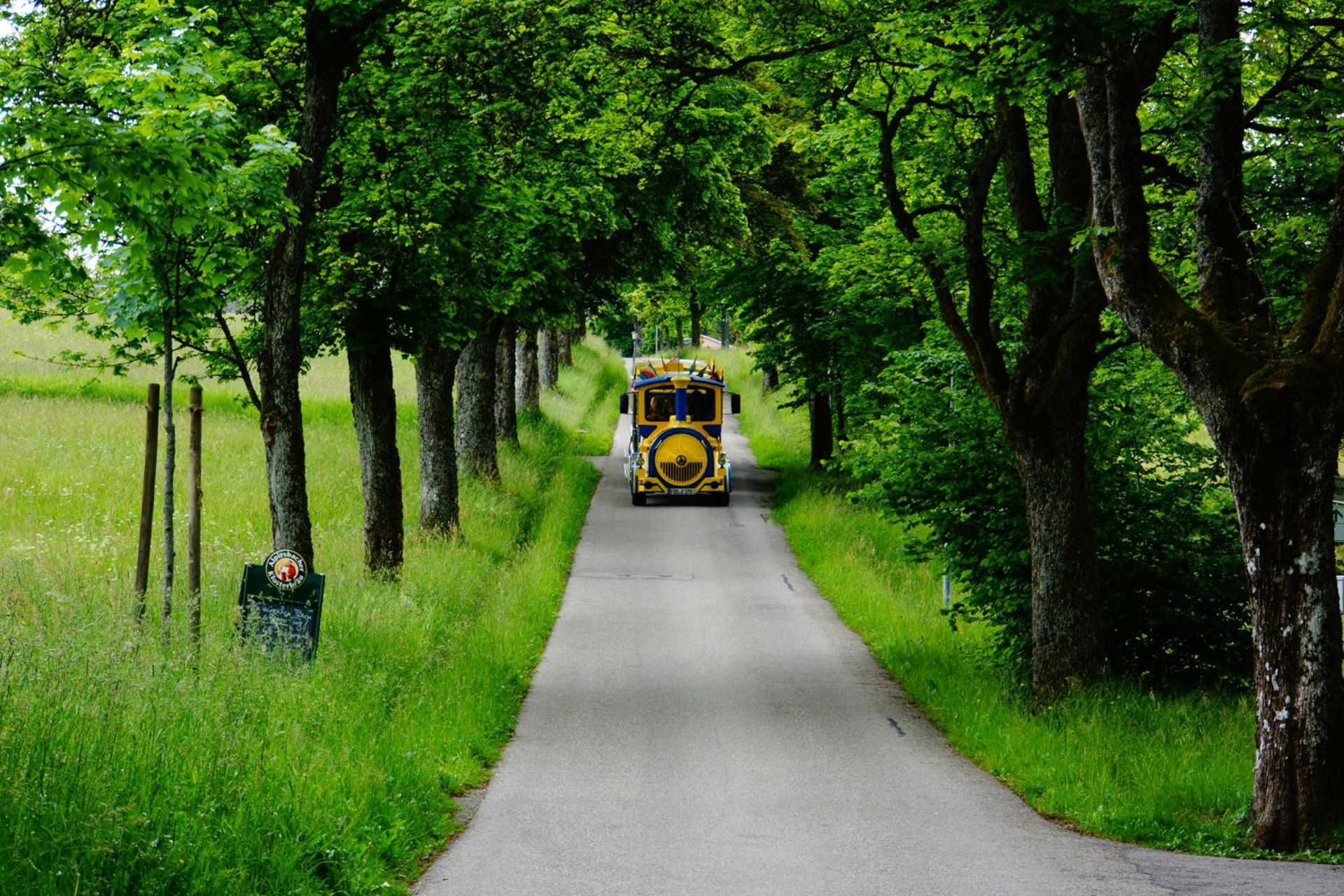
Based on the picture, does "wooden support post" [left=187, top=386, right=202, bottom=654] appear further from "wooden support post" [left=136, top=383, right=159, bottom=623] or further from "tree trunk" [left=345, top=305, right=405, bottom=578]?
"tree trunk" [left=345, top=305, right=405, bottom=578]

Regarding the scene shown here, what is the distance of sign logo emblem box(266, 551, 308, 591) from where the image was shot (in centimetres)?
1070

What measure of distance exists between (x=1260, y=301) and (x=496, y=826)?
6270 mm

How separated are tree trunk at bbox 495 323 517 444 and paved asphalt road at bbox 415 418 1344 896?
14991 mm

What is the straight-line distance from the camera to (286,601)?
10.8 m

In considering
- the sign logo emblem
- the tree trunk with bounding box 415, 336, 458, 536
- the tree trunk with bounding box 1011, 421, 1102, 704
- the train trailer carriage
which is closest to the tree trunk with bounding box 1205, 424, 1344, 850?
the tree trunk with bounding box 1011, 421, 1102, 704

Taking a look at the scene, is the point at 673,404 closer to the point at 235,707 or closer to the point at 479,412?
the point at 479,412

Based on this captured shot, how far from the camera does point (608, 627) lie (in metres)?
18.1

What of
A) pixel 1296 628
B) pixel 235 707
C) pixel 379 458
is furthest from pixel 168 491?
pixel 1296 628

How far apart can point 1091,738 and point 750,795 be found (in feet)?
9.70

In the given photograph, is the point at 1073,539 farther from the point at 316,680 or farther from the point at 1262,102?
the point at 316,680

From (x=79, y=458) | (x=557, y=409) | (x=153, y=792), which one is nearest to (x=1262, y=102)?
(x=153, y=792)

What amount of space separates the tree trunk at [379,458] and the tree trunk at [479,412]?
8.63m

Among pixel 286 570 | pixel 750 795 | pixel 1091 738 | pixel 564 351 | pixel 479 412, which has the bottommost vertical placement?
pixel 750 795

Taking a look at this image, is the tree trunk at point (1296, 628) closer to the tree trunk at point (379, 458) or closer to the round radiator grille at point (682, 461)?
the tree trunk at point (379, 458)
